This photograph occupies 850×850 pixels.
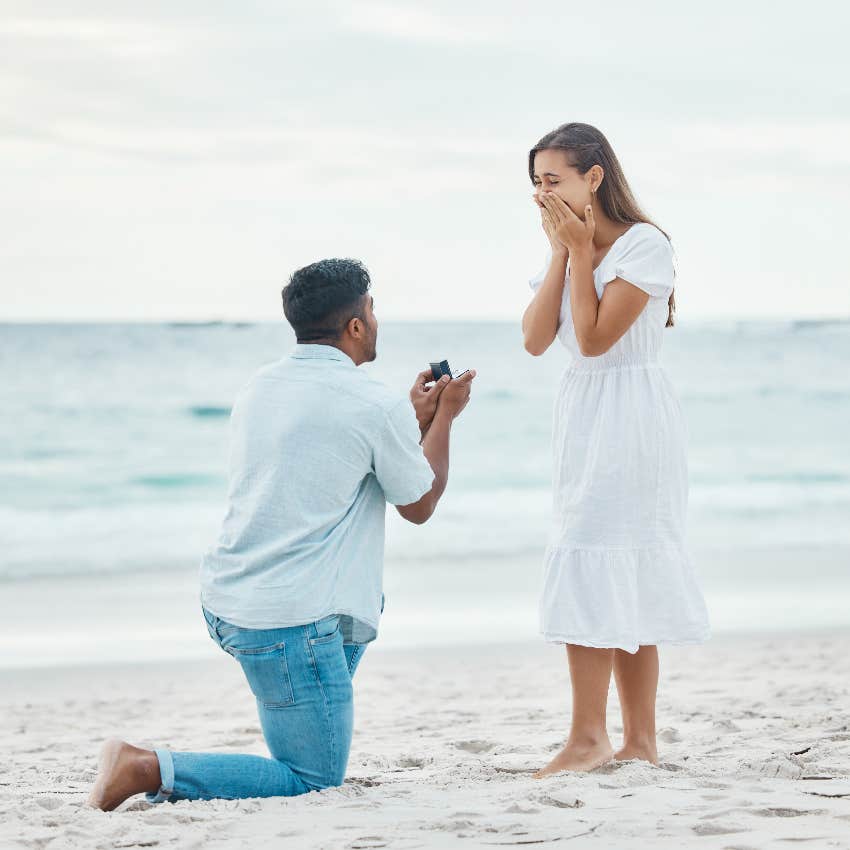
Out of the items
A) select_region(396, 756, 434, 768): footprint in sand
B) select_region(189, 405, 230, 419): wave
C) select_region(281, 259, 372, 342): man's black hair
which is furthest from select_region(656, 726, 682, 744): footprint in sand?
select_region(189, 405, 230, 419): wave

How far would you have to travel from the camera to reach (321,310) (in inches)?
126

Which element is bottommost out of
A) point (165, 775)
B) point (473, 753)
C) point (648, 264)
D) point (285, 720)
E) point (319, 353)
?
point (473, 753)

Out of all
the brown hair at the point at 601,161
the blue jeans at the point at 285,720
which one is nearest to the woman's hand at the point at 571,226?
the brown hair at the point at 601,161

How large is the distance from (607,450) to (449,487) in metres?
12.2

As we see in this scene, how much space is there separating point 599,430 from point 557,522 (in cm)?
29

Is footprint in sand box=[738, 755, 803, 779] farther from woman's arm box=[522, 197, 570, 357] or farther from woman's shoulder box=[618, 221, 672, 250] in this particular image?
woman's shoulder box=[618, 221, 672, 250]

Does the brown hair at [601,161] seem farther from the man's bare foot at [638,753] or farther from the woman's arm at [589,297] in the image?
the man's bare foot at [638,753]

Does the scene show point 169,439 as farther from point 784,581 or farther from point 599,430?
point 599,430

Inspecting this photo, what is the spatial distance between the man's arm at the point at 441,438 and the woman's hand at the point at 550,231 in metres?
0.43

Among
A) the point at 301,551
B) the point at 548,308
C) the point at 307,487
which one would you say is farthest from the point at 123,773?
the point at 548,308

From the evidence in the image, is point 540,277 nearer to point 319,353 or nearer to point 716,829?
point 319,353

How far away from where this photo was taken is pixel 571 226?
339 cm

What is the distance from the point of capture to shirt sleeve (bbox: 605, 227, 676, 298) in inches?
132

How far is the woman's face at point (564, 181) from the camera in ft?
11.3
